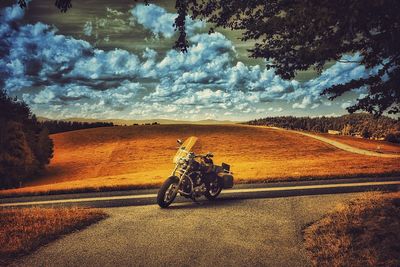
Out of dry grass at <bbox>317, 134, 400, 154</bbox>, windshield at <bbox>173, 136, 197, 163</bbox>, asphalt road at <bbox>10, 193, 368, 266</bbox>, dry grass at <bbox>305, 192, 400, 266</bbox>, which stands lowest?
dry grass at <bbox>317, 134, 400, 154</bbox>

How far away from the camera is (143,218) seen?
10422 mm

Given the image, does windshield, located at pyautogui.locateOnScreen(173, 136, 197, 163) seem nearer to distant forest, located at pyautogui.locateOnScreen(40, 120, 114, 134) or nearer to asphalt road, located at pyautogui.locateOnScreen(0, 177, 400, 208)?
asphalt road, located at pyautogui.locateOnScreen(0, 177, 400, 208)

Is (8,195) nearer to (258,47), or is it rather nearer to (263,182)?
(263,182)

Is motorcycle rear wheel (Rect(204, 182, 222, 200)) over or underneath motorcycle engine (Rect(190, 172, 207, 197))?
underneath

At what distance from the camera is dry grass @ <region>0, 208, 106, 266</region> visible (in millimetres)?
8012

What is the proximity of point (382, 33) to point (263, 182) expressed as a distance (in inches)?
477

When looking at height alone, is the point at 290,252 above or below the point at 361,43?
below

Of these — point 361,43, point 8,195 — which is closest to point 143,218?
point 361,43

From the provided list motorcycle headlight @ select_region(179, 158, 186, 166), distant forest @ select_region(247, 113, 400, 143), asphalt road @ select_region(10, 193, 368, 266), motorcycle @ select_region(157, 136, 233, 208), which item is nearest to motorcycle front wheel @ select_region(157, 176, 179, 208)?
motorcycle @ select_region(157, 136, 233, 208)

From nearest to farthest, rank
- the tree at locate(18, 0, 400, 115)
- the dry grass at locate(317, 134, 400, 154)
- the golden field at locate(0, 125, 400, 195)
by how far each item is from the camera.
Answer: the tree at locate(18, 0, 400, 115), the golden field at locate(0, 125, 400, 195), the dry grass at locate(317, 134, 400, 154)

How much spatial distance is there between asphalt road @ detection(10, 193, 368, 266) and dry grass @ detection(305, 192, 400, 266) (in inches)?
13.3

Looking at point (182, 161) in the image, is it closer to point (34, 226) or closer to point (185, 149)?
point (185, 149)

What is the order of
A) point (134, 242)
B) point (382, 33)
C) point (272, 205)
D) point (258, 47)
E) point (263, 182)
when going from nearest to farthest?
point (382, 33), point (134, 242), point (258, 47), point (272, 205), point (263, 182)

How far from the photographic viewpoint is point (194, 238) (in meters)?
8.12
